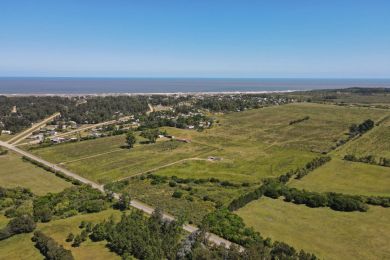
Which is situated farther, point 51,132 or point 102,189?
point 51,132

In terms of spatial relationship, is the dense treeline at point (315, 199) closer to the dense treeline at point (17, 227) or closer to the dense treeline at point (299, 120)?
the dense treeline at point (17, 227)

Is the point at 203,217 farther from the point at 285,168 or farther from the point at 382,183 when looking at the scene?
the point at 382,183

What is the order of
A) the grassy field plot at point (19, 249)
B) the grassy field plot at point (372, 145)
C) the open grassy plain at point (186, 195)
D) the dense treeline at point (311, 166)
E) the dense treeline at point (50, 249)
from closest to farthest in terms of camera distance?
the dense treeline at point (50, 249)
the grassy field plot at point (19, 249)
the open grassy plain at point (186, 195)
the dense treeline at point (311, 166)
the grassy field plot at point (372, 145)

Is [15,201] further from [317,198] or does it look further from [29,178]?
[317,198]

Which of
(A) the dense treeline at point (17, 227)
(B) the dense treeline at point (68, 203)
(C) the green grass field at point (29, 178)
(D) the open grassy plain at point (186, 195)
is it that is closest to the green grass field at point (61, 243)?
(A) the dense treeline at point (17, 227)

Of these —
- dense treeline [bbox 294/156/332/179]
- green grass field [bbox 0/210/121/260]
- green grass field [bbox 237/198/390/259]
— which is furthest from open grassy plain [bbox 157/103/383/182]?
green grass field [bbox 0/210/121/260]

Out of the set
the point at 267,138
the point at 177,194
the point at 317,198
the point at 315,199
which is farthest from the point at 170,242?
the point at 267,138

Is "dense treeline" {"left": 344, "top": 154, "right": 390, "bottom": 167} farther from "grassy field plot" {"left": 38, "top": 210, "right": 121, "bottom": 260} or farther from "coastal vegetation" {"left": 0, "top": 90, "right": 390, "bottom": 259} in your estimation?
"grassy field plot" {"left": 38, "top": 210, "right": 121, "bottom": 260}
